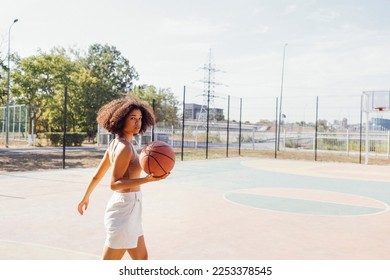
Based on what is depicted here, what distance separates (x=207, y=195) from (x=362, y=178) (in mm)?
6396


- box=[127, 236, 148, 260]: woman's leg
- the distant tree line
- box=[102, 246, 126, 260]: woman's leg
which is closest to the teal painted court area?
box=[127, 236, 148, 260]: woman's leg

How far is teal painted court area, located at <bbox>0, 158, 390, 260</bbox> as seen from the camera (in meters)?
4.24

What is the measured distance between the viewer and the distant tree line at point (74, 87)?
28391 millimetres

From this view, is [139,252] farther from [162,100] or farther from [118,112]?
[162,100]

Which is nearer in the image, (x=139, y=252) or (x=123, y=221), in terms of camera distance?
(x=123, y=221)

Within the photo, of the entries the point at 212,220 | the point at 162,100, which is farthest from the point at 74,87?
the point at 212,220

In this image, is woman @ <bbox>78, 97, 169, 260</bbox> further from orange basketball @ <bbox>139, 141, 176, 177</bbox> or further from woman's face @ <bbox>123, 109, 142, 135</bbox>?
orange basketball @ <bbox>139, 141, 176, 177</bbox>

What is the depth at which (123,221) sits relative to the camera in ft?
8.39

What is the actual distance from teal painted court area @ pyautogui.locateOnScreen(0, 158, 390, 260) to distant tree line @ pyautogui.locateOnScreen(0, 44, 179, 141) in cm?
1150

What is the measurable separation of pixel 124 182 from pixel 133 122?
1.41 feet

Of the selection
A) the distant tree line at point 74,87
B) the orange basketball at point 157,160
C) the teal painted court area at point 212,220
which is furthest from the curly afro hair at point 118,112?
the distant tree line at point 74,87

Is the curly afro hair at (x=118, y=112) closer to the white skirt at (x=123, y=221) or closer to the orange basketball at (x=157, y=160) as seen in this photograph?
the orange basketball at (x=157, y=160)
